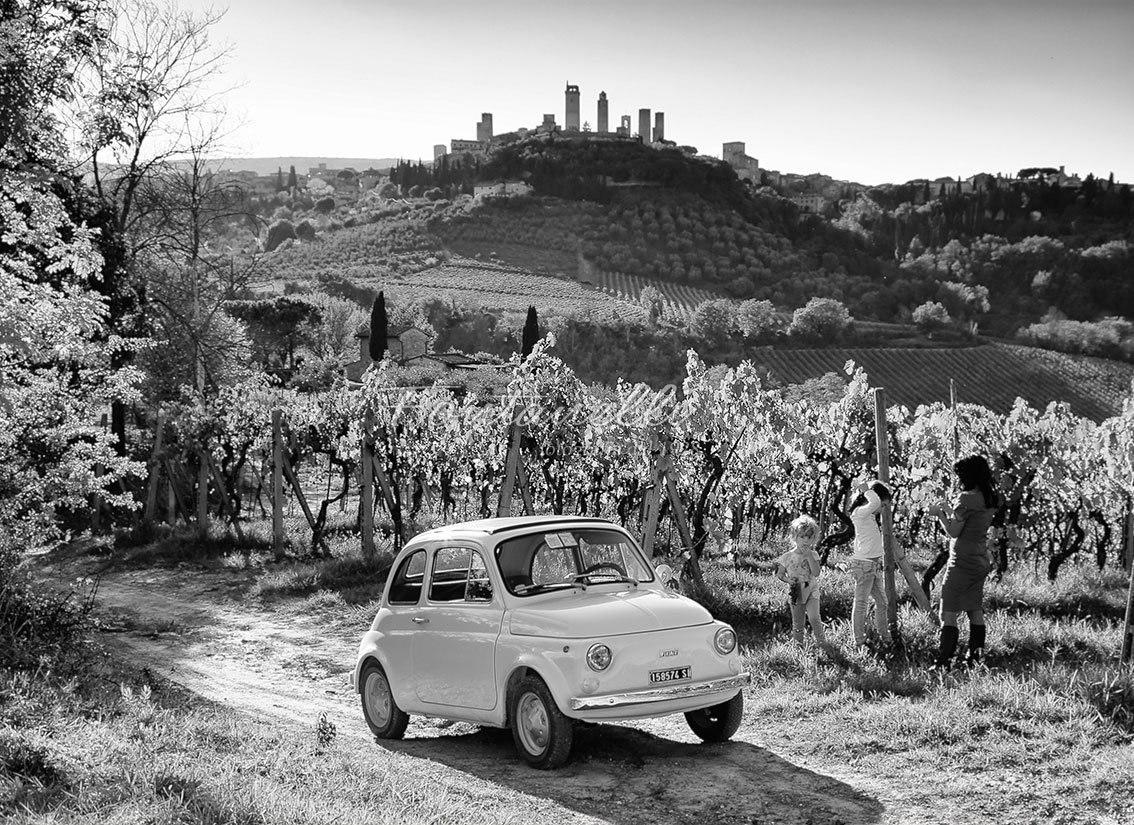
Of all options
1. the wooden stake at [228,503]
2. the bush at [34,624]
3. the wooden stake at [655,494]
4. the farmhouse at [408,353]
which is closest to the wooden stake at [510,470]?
the wooden stake at [655,494]

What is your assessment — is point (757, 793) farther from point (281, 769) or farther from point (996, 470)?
point (996, 470)

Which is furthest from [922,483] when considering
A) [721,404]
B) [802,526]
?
[802,526]

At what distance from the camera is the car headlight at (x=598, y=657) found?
23.1 ft

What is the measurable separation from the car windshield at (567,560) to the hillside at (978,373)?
229 feet

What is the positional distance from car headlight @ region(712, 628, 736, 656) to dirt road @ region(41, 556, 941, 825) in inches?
28.0

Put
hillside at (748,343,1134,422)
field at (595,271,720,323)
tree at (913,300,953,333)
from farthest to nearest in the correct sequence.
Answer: field at (595,271,720,323) → tree at (913,300,953,333) → hillside at (748,343,1134,422)

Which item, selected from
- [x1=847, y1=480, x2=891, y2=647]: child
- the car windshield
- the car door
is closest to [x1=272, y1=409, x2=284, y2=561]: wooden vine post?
the car door

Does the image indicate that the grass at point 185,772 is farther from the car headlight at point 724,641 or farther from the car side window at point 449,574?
the car headlight at point 724,641

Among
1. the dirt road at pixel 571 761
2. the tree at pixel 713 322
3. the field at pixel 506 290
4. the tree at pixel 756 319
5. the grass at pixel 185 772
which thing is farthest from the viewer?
the field at pixel 506 290

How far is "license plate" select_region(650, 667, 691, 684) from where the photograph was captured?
7168 millimetres

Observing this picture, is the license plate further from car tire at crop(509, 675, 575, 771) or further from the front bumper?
car tire at crop(509, 675, 575, 771)

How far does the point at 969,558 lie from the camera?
9.16 meters

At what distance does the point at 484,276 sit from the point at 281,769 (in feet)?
375

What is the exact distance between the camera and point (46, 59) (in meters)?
14.6
